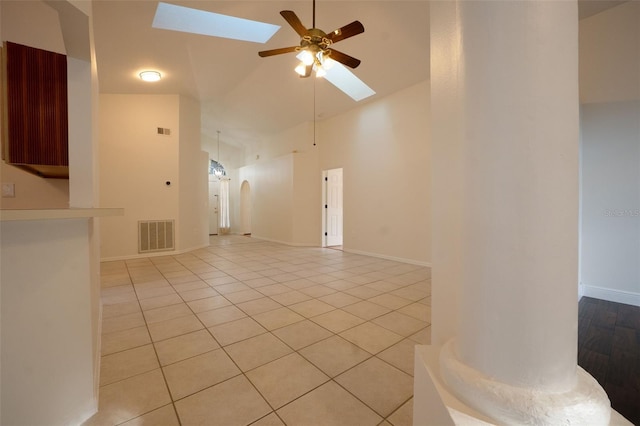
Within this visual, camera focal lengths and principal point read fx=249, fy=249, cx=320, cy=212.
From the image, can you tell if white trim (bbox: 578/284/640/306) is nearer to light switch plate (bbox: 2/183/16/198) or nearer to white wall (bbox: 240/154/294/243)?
white wall (bbox: 240/154/294/243)

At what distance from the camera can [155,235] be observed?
5.47 meters

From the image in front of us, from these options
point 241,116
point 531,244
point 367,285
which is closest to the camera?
point 531,244

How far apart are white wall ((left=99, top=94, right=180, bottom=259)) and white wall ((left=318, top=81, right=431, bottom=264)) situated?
3.85 metres

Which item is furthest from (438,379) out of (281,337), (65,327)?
(65,327)

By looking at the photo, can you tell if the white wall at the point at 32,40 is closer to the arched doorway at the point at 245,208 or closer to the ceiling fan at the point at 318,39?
the ceiling fan at the point at 318,39

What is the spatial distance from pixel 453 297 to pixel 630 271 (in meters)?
3.40

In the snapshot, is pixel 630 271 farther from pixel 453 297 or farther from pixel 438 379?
pixel 438 379

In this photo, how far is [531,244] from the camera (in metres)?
0.63

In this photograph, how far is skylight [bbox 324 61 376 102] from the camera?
5.22 m

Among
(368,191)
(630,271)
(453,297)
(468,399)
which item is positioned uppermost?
(368,191)

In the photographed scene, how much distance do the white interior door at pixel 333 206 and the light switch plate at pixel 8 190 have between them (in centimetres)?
556

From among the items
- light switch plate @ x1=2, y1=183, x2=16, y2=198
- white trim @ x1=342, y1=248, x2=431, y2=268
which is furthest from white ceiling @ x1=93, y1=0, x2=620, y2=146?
white trim @ x1=342, y1=248, x2=431, y2=268

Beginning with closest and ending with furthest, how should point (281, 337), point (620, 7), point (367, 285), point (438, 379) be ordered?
point (438, 379), point (281, 337), point (620, 7), point (367, 285)

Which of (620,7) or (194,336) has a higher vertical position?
(620,7)
